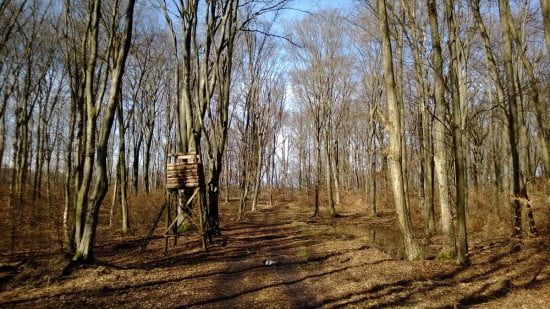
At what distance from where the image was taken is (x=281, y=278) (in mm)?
6996

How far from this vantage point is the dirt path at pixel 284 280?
550cm

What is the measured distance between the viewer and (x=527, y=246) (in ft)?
30.1

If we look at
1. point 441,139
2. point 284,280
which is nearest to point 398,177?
point 441,139

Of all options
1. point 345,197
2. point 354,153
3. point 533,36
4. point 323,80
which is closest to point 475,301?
point 323,80

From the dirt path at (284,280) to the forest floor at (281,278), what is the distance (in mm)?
19

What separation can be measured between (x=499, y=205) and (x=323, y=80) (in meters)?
12.5

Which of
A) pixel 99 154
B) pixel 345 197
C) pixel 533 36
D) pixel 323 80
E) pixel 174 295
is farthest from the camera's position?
pixel 345 197

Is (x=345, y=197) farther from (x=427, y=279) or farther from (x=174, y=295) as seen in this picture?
(x=174, y=295)

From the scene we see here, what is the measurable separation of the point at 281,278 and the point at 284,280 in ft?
0.46

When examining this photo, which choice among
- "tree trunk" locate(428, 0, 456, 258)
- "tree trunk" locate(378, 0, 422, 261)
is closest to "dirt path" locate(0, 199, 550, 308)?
"tree trunk" locate(378, 0, 422, 261)

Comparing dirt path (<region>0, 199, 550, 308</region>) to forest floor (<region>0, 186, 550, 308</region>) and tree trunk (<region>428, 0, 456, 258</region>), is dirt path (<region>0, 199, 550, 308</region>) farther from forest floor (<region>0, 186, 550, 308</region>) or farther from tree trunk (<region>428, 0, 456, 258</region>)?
tree trunk (<region>428, 0, 456, 258</region>)

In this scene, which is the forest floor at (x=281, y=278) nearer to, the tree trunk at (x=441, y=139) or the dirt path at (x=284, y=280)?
the dirt path at (x=284, y=280)

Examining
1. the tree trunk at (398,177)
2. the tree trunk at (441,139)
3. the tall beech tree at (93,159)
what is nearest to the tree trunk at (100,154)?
the tall beech tree at (93,159)

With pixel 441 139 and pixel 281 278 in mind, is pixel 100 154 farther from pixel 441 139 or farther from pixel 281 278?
pixel 441 139
